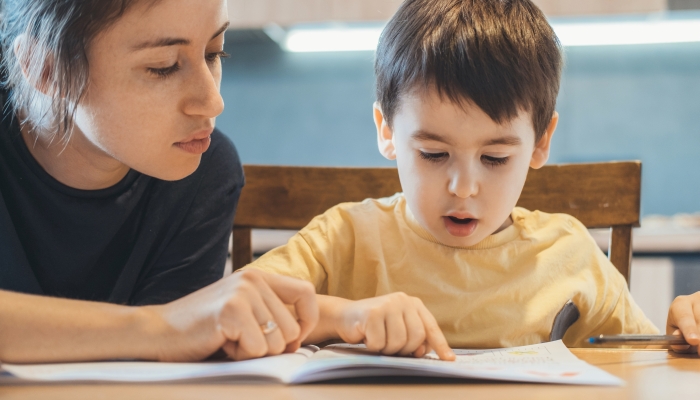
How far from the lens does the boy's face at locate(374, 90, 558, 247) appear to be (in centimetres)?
84

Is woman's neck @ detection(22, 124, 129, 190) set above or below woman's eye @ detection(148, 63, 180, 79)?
below

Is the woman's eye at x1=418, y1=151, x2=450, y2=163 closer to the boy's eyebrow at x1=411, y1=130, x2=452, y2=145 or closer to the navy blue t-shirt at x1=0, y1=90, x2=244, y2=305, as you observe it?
the boy's eyebrow at x1=411, y1=130, x2=452, y2=145

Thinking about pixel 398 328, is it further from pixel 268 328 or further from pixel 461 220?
pixel 461 220

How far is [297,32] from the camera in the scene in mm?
2738

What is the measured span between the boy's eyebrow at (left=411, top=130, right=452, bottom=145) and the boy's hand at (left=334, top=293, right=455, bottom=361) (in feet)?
0.80

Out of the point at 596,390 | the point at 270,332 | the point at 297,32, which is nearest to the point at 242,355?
the point at 270,332

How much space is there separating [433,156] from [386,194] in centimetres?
27

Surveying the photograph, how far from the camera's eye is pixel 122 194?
3.20ft

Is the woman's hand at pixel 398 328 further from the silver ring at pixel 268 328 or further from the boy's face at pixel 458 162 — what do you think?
the boy's face at pixel 458 162

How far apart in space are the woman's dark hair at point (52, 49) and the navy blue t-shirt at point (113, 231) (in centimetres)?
7

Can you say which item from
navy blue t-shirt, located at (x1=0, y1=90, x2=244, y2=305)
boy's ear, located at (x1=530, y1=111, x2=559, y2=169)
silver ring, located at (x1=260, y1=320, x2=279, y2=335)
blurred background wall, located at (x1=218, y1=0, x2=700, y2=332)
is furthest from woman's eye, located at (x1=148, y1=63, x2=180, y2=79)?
blurred background wall, located at (x1=218, y1=0, x2=700, y2=332)

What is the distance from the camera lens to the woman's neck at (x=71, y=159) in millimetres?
924

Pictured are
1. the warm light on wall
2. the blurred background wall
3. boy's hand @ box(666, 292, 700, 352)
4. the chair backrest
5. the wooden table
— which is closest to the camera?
the wooden table

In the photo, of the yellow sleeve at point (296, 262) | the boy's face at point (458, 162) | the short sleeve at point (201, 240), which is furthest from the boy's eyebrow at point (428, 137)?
the short sleeve at point (201, 240)
